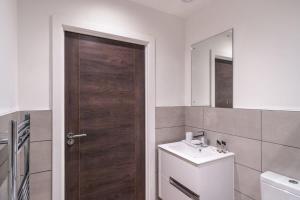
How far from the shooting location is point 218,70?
174cm

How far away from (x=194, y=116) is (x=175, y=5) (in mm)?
1304

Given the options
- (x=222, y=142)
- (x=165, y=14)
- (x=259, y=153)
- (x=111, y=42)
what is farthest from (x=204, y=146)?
(x=165, y=14)

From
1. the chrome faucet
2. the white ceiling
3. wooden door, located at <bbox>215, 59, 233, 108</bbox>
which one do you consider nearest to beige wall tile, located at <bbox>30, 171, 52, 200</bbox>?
the chrome faucet

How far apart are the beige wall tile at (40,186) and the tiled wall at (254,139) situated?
1198mm

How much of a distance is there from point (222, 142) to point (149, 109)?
32.6 inches

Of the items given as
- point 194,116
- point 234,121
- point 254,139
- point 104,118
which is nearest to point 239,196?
point 254,139

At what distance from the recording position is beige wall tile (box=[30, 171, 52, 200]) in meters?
1.32

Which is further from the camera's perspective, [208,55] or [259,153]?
[208,55]

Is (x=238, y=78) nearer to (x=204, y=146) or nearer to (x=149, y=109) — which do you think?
(x=204, y=146)

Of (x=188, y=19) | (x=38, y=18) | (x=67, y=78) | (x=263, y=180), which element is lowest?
(x=263, y=180)

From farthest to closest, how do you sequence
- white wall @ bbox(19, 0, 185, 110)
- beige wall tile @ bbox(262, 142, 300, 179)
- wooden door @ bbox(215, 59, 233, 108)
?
wooden door @ bbox(215, 59, 233, 108), white wall @ bbox(19, 0, 185, 110), beige wall tile @ bbox(262, 142, 300, 179)

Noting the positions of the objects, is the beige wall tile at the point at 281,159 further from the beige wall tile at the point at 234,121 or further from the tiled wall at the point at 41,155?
the tiled wall at the point at 41,155

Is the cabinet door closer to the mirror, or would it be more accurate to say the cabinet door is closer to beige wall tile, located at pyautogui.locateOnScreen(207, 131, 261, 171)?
beige wall tile, located at pyautogui.locateOnScreen(207, 131, 261, 171)

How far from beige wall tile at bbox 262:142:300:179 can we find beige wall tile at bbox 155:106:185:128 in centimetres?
96
